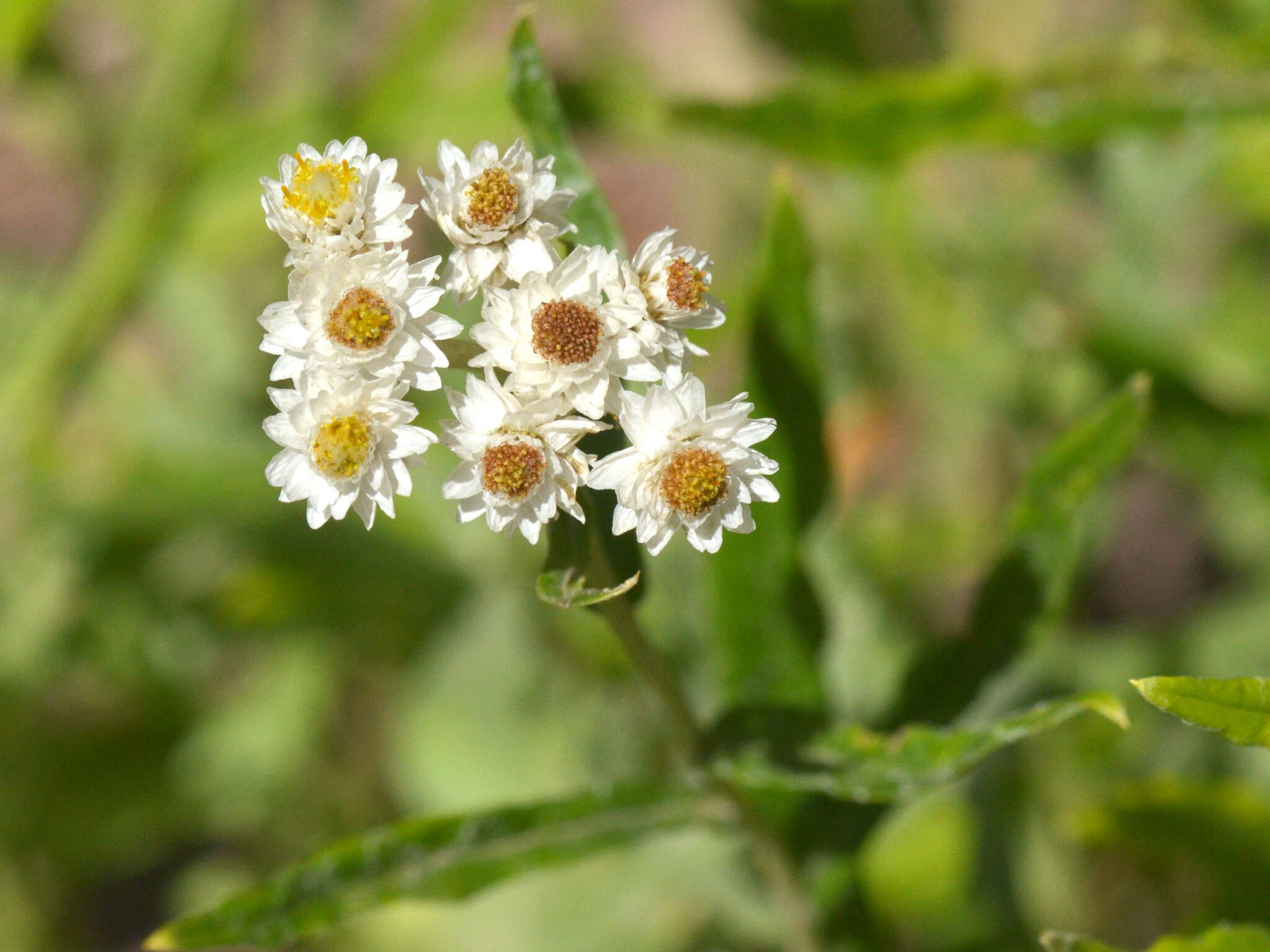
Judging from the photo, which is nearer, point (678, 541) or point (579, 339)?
point (579, 339)

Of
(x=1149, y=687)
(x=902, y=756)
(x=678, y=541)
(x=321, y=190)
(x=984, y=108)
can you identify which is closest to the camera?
(x=1149, y=687)

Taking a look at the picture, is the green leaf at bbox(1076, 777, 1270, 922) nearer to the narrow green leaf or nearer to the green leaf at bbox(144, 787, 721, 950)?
the narrow green leaf

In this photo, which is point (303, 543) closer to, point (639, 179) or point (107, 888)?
point (107, 888)

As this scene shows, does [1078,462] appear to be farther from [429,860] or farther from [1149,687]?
[429,860]

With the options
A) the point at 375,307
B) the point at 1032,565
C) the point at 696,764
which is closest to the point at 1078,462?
the point at 1032,565

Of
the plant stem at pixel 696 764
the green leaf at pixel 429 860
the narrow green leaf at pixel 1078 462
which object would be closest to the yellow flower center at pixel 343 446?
the plant stem at pixel 696 764

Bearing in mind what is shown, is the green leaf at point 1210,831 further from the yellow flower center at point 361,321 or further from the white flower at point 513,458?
the yellow flower center at point 361,321

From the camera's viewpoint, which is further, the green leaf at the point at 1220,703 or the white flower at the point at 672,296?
the white flower at the point at 672,296
